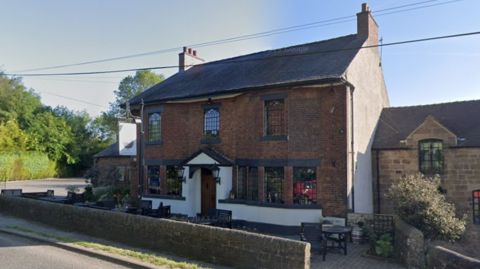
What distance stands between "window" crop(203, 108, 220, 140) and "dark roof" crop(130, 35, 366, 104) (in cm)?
115

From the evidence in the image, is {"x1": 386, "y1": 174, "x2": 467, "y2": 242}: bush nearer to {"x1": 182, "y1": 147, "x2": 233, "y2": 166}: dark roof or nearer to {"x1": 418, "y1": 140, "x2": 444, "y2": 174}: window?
{"x1": 418, "y1": 140, "x2": 444, "y2": 174}: window

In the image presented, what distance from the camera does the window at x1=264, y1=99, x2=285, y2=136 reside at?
1479 cm

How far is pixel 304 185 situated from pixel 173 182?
7.56m

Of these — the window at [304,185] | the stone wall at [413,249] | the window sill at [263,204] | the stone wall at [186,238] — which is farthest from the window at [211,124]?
the stone wall at [413,249]

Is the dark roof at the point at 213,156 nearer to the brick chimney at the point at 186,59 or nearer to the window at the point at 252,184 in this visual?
the window at the point at 252,184

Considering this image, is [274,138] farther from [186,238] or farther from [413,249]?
[413,249]

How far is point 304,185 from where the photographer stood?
14188 millimetres

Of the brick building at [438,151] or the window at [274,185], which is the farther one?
the brick building at [438,151]

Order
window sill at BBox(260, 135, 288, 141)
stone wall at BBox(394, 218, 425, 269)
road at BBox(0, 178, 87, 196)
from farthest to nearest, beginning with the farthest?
road at BBox(0, 178, 87, 196), window sill at BBox(260, 135, 288, 141), stone wall at BBox(394, 218, 425, 269)

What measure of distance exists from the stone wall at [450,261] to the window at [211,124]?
11079 mm

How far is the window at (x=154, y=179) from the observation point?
1900 centimetres

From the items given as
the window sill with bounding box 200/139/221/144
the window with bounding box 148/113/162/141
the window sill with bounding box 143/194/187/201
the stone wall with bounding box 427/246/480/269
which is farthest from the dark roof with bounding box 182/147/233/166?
the stone wall with bounding box 427/246/480/269

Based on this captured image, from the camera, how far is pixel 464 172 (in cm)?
1500

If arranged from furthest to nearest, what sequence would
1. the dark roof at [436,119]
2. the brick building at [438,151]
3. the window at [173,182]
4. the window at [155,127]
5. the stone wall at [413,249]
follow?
the window at [155,127]
the window at [173,182]
the dark roof at [436,119]
the brick building at [438,151]
the stone wall at [413,249]
